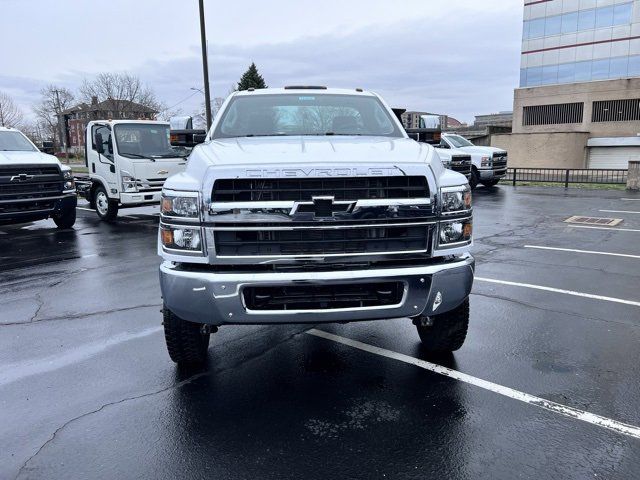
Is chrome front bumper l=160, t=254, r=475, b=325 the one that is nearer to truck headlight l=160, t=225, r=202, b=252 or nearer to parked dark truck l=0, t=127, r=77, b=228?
truck headlight l=160, t=225, r=202, b=252

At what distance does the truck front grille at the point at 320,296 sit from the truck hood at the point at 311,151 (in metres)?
0.78

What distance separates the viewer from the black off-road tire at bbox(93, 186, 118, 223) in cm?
1225

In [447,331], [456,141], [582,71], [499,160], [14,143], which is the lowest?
[447,331]

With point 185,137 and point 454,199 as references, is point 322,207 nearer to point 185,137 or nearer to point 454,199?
point 454,199

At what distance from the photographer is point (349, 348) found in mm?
4316

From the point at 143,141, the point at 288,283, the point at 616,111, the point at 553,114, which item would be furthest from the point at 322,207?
the point at 553,114

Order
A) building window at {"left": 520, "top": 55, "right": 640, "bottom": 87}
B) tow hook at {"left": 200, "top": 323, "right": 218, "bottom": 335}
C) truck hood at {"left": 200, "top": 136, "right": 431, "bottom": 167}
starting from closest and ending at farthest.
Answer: truck hood at {"left": 200, "top": 136, "right": 431, "bottom": 167} < tow hook at {"left": 200, "top": 323, "right": 218, "bottom": 335} < building window at {"left": 520, "top": 55, "right": 640, "bottom": 87}

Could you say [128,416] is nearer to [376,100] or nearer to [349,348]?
[349,348]

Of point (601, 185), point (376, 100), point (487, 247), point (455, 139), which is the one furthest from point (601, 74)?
point (376, 100)

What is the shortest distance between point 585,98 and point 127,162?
1546 inches

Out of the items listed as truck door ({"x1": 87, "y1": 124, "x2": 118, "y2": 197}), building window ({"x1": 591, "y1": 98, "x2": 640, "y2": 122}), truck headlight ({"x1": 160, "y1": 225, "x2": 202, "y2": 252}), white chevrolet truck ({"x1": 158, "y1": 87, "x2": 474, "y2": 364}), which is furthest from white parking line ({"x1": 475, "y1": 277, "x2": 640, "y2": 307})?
building window ({"x1": 591, "y1": 98, "x2": 640, "y2": 122})

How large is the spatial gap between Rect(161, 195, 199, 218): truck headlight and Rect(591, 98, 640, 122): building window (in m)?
42.6

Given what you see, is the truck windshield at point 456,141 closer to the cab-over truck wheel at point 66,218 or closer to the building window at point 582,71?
the cab-over truck wheel at point 66,218

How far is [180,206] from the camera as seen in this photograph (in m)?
3.23
